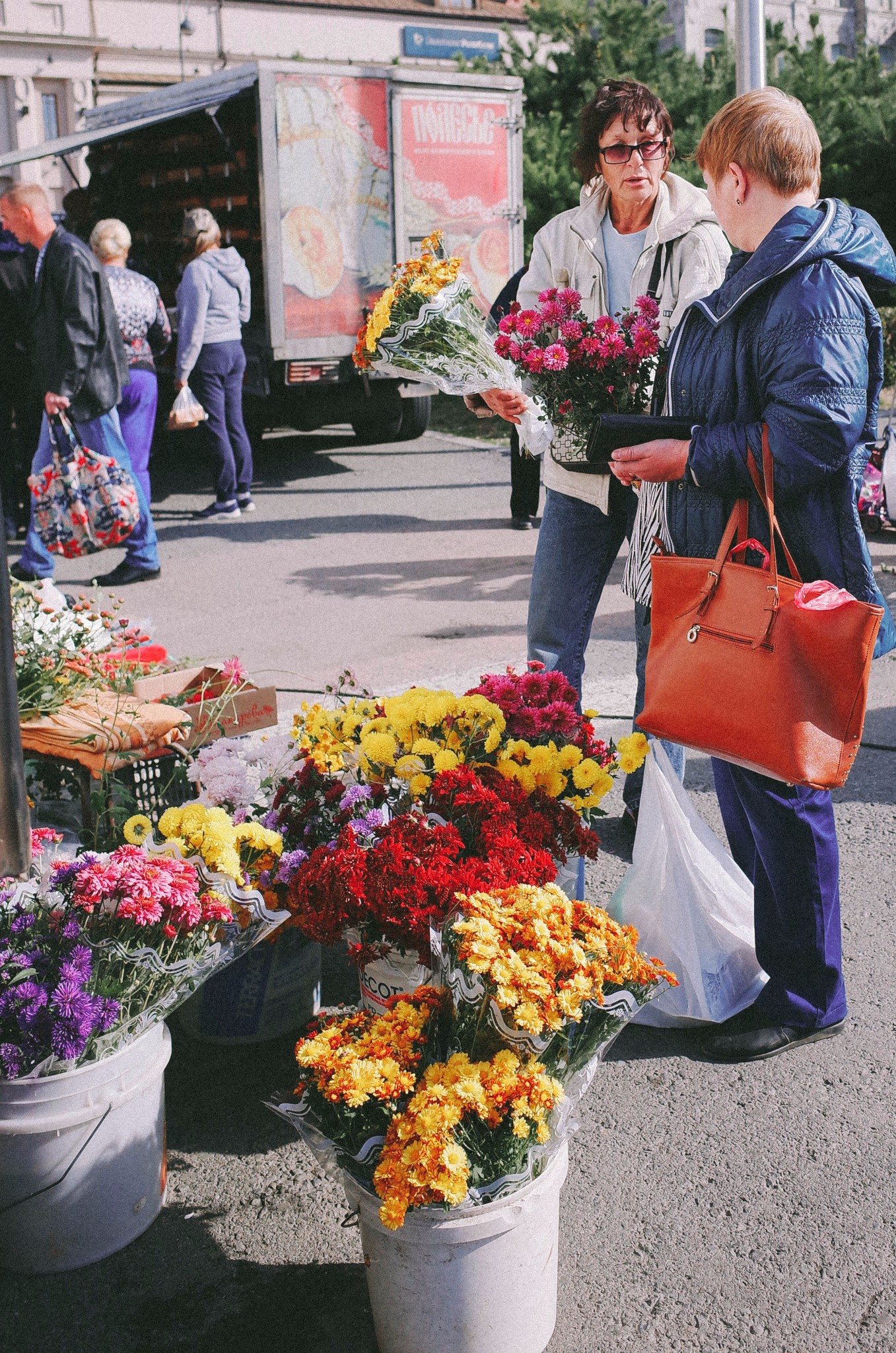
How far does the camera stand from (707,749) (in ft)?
8.29

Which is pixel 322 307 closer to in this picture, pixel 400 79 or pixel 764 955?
pixel 400 79

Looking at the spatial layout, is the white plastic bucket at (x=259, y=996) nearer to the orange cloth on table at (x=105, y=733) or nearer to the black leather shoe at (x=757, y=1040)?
the orange cloth on table at (x=105, y=733)

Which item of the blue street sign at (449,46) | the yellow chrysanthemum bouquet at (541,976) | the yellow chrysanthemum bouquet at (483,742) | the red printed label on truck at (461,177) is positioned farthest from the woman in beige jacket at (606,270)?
the blue street sign at (449,46)

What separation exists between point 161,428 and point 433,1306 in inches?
432

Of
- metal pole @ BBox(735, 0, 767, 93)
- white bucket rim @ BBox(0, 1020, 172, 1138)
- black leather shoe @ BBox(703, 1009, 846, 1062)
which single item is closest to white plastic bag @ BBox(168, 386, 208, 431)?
metal pole @ BBox(735, 0, 767, 93)

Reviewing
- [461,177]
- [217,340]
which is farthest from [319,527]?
[461,177]

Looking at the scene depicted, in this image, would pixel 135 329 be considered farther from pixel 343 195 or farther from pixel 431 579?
pixel 343 195

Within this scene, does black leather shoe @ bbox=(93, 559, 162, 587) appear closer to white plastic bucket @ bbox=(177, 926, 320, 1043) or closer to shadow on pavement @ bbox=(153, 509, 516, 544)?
shadow on pavement @ bbox=(153, 509, 516, 544)

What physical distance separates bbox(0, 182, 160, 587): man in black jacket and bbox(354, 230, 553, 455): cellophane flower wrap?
3.59 metres

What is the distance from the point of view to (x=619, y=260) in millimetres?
3539

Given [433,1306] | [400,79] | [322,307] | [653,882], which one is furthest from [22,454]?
[433,1306]

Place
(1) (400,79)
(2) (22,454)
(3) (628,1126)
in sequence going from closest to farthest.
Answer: (3) (628,1126), (2) (22,454), (1) (400,79)

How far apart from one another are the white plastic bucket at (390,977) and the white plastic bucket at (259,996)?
0.30 metres

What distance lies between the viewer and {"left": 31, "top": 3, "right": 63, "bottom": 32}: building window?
2889 cm
